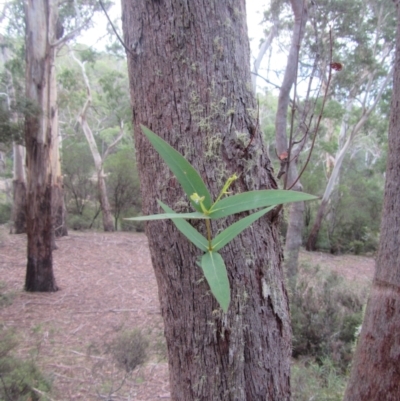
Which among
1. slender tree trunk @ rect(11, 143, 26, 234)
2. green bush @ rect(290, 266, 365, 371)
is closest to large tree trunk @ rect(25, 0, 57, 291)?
green bush @ rect(290, 266, 365, 371)

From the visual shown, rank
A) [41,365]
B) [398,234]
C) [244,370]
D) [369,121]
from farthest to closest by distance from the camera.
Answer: [369,121]
[41,365]
[398,234]
[244,370]

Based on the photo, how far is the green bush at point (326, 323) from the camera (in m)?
4.88

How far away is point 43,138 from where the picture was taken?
6.43 m

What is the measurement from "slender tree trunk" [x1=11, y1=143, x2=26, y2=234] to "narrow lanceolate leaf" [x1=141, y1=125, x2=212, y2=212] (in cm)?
1227

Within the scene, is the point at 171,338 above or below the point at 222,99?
below

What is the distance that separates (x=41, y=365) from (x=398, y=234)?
3907 millimetres

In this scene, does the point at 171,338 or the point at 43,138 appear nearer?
the point at 171,338

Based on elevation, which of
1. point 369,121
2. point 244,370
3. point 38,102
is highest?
point 369,121

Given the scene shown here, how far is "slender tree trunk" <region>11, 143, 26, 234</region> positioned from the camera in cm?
1197

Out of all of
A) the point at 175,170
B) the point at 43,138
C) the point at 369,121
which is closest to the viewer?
the point at 175,170

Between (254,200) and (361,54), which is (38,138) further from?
(361,54)

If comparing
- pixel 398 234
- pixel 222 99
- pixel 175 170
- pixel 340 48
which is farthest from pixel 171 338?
pixel 340 48

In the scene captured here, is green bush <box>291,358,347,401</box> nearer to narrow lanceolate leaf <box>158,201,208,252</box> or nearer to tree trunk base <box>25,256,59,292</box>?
narrow lanceolate leaf <box>158,201,208,252</box>

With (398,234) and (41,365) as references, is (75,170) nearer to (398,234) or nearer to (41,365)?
(41,365)
